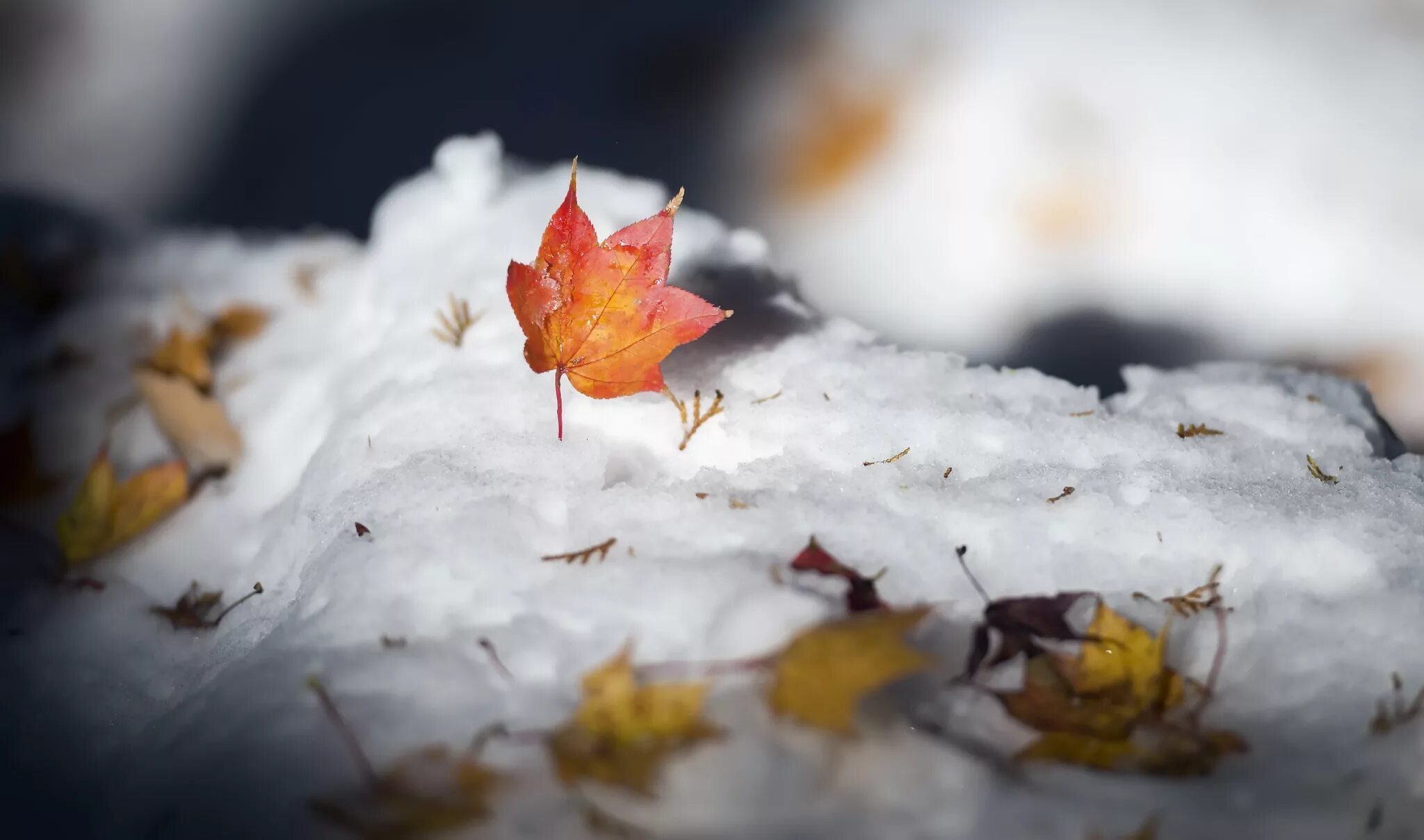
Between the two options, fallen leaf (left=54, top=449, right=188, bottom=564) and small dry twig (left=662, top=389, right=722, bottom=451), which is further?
fallen leaf (left=54, top=449, right=188, bottom=564)

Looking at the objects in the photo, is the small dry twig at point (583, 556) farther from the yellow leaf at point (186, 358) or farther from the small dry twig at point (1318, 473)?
the yellow leaf at point (186, 358)

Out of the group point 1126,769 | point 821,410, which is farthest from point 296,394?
point 1126,769

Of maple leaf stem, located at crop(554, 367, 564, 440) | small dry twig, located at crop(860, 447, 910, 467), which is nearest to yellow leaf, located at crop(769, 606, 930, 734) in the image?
small dry twig, located at crop(860, 447, 910, 467)

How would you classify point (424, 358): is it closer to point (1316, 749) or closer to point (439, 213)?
point (439, 213)

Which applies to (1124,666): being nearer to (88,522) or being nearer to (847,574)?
Result: (847,574)

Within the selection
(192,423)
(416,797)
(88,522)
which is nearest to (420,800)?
(416,797)

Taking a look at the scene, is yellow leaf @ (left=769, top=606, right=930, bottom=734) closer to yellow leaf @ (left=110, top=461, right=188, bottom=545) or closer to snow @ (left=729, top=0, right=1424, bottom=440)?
snow @ (left=729, top=0, right=1424, bottom=440)
